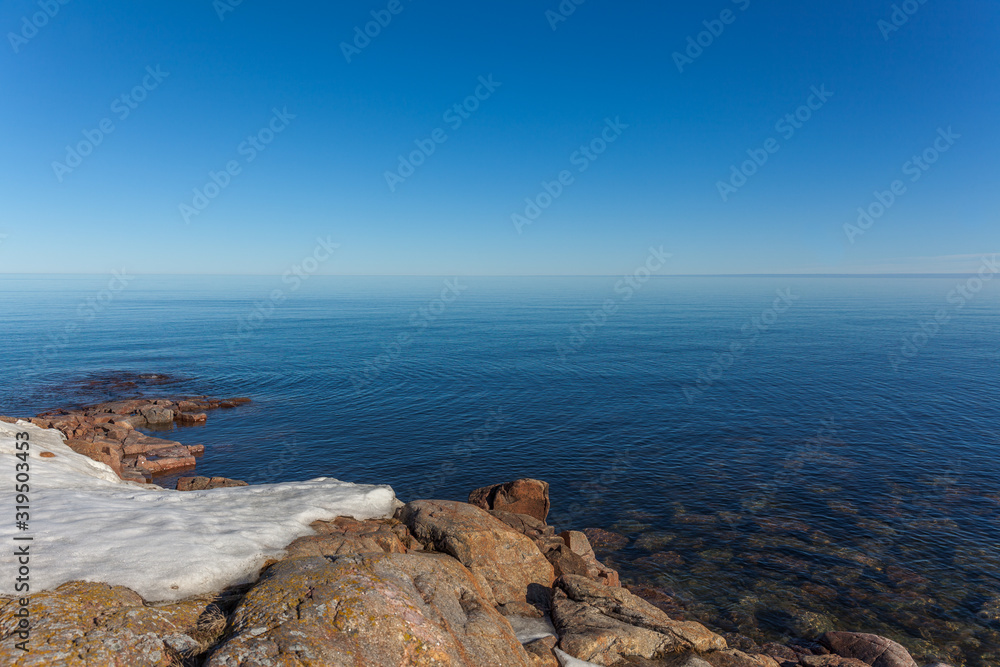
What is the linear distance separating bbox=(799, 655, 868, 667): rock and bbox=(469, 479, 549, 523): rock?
12.9 meters

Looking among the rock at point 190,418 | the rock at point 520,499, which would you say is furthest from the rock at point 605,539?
the rock at point 190,418

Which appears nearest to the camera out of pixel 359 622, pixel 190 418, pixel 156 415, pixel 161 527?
pixel 359 622

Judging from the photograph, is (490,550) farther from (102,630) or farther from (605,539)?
(605,539)

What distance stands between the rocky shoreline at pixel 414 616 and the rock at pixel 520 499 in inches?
54.6

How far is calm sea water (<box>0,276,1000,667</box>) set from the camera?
84.2 ft

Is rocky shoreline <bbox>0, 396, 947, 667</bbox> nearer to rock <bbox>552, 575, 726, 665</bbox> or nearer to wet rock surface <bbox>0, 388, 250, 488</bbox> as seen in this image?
rock <bbox>552, 575, 726, 665</bbox>

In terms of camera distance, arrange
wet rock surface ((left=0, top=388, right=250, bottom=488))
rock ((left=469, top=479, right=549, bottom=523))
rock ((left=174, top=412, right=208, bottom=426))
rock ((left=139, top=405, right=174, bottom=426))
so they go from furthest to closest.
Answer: rock ((left=174, top=412, right=208, bottom=426)) < rock ((left=139, top=405, right=174, bottom=426)) < wet rock surface ((left=0, top=388, right=250, bottom=488)) < rock ((left=469, top=479, right=549, bottom=523))

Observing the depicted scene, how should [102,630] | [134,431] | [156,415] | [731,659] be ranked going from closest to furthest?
[102,630] < [731,659] < [134,431] < [156,415]

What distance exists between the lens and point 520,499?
91.6 ft

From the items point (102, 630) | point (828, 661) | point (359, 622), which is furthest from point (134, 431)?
point (828, 661)

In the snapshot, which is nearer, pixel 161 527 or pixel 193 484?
pixel 161 527

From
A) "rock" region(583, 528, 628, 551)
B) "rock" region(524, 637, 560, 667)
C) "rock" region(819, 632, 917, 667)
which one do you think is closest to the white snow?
"rock" region(524, 637, 560, 667)

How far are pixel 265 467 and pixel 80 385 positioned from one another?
130ft

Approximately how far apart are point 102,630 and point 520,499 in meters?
21.1
